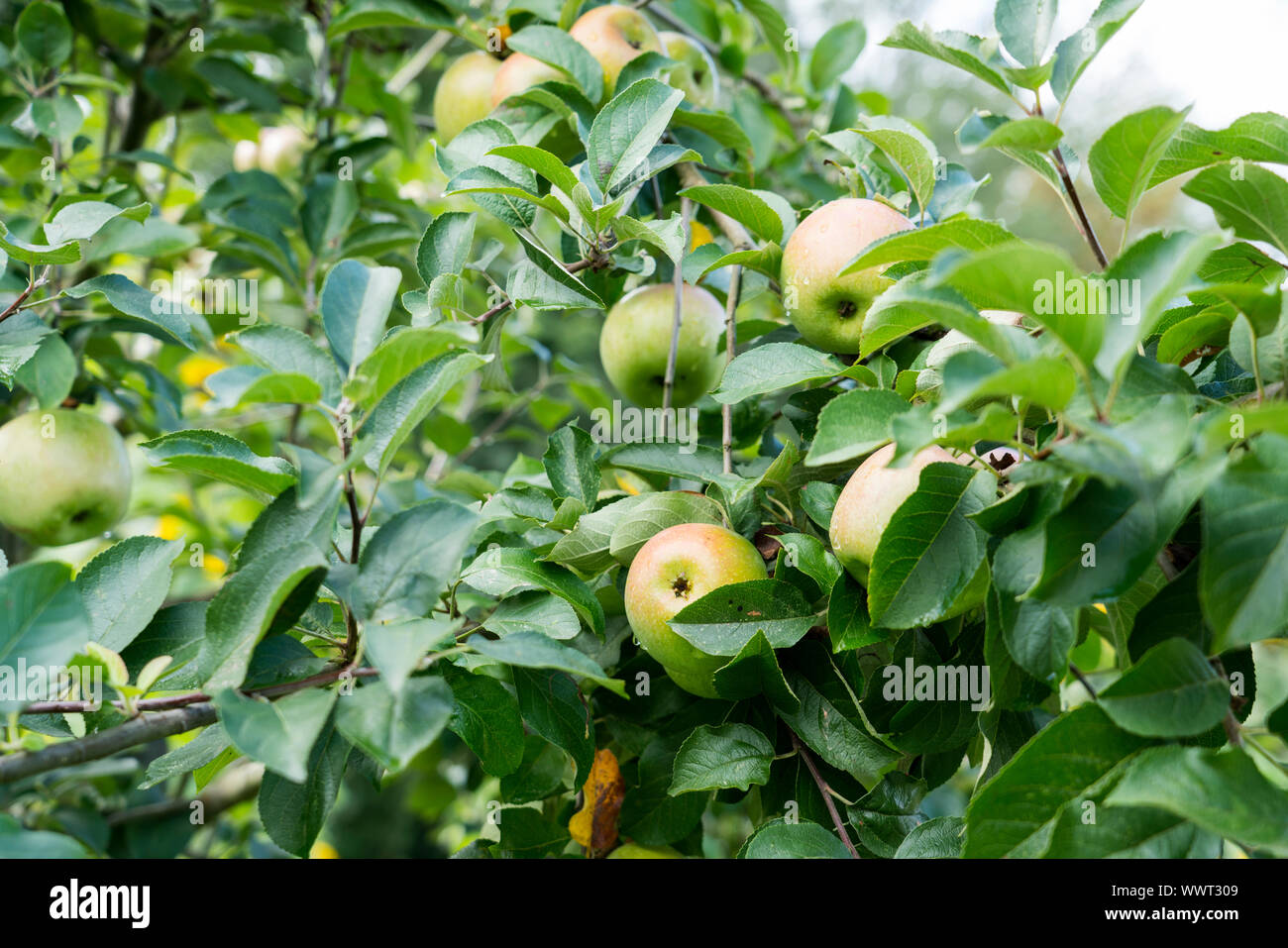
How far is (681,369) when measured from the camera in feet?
3.76

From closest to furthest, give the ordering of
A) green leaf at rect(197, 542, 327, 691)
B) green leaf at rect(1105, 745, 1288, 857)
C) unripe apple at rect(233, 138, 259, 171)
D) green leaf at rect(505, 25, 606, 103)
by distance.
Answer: green leaf at rect(1105, 745, 1288, 857)
green leaf at rect(197, 542, 327, 691)
green leaf at rect(505, 25, 606, 103)
unripe apple at rect(233, 138, 259, 171)

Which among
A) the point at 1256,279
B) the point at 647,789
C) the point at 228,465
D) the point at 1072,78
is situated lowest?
the point at 647,789

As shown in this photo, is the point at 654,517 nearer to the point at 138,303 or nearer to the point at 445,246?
the point at 445,246

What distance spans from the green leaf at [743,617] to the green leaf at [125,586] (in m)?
0.39

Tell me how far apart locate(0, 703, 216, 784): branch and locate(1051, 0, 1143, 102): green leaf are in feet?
2.65

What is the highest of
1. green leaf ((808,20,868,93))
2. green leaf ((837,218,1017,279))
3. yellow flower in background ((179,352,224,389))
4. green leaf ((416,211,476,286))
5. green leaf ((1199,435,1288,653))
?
green leaf ((808,20,868,93))

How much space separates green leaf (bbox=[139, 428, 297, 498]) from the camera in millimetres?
643

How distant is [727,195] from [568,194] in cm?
16

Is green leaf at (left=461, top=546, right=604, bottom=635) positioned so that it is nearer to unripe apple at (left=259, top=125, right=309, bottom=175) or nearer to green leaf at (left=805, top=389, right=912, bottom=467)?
green leaf at (left=805, top=389, right=912, bottom=467)

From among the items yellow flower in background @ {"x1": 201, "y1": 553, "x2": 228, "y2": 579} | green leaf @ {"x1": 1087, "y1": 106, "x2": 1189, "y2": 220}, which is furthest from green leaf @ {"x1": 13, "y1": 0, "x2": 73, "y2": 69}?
green leaf @ {"x1": 1087, "y1": 106, "x2": 1189, "y2": 220}

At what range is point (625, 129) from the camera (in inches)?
34.2

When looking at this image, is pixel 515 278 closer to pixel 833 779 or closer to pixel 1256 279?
pixel 833 779

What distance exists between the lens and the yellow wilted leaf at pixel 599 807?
0.93 meters
